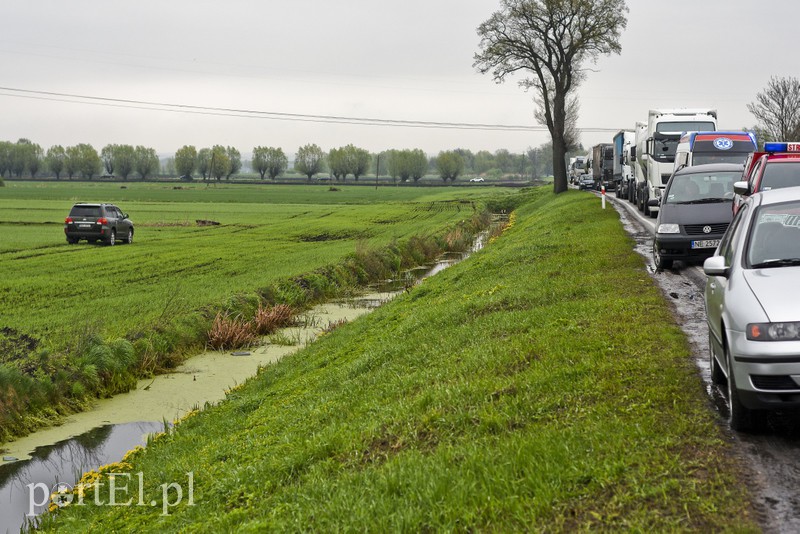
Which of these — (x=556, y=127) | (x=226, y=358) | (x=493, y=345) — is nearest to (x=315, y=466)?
(x=493, y=345)

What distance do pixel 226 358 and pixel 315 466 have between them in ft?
36.9

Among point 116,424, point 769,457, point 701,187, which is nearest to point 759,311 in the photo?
point 769,457

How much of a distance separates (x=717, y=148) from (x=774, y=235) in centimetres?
2127

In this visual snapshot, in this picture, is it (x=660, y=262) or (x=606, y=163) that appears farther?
(x=606, y=163)

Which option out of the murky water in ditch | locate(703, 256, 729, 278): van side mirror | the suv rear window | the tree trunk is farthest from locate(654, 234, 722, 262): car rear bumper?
the tree trunk

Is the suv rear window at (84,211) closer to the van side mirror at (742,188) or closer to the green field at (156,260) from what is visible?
the green field at (156,260)

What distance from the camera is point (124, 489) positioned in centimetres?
970

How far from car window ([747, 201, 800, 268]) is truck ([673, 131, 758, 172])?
66.5 ft

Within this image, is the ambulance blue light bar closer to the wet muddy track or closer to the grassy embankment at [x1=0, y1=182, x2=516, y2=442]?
the wet muddy track

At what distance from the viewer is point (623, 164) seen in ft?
164

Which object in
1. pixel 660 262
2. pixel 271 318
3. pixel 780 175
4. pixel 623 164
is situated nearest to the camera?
pixel 780 175

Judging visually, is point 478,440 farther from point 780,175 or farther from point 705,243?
point 705,243

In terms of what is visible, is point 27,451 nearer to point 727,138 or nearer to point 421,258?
point 727,138

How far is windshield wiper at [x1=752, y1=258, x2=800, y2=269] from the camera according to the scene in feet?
22.9
